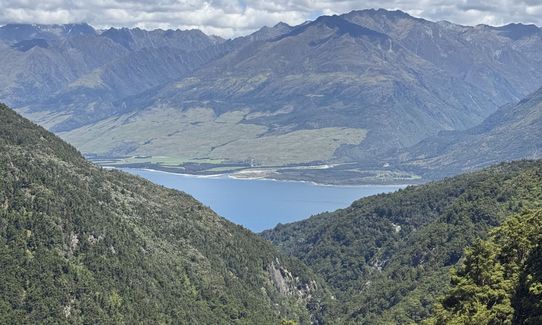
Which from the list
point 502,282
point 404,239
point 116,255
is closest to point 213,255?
point 116,255

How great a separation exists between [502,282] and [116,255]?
198 ft

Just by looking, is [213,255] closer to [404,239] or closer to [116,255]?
[116,255]

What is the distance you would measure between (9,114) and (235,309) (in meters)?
49.2

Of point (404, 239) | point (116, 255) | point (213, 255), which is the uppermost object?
point (116, 255)

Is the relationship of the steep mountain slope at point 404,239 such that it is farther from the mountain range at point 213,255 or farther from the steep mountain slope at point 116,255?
the steep mountain slope at point 116,255

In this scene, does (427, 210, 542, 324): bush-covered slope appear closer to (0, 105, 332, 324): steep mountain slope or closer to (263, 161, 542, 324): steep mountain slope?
(263, 161, 542, 324): steep mountain slope

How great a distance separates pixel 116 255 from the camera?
110312mm

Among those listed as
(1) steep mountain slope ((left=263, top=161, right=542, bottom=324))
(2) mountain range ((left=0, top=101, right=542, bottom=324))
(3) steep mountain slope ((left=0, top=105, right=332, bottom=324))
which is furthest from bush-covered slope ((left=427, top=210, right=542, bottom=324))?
(3) steep mountain slope ((left=0, top=105, right=332, bottom=324))

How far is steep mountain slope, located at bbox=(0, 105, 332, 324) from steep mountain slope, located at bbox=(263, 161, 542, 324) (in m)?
12.1

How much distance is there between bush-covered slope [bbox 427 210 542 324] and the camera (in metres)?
56.8

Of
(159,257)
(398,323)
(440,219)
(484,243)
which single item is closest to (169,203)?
(159,257)

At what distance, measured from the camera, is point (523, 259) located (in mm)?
66062

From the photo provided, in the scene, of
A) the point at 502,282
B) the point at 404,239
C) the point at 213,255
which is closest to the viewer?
the point at 502,282

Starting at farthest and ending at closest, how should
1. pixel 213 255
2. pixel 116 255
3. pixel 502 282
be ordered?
pixel 213 255, pixel 116 255, pixel 502 282
